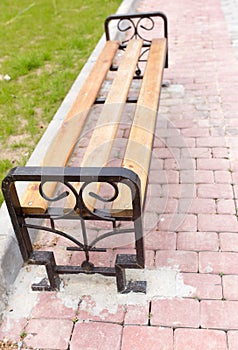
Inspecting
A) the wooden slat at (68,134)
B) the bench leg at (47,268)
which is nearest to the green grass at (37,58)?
the wooden slat at (68,134)

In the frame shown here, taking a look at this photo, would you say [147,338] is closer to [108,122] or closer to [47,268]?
[47,268]

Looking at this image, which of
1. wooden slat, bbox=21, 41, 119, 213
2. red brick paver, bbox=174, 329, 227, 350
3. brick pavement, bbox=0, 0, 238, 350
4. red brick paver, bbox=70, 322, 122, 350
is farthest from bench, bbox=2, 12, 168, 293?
red brick paver, bbox=174, 329, 227, 350

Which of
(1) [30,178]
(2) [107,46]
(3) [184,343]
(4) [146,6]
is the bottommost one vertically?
(4) [146,6]

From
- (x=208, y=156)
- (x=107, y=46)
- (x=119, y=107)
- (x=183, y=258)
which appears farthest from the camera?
(x=107, y=46)

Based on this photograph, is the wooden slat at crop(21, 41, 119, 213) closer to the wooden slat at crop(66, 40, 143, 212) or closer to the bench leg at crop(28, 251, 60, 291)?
the wooden slat at crop(66, 40, 143, 212)

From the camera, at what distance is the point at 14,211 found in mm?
2160

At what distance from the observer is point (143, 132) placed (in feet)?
8.89

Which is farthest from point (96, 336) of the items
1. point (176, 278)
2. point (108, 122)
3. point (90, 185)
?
point (108, 122)

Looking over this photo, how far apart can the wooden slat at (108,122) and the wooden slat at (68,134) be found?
0.10m

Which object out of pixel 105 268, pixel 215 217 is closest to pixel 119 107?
pixel 215 217

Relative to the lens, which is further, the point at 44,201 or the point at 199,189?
the point at 199,189

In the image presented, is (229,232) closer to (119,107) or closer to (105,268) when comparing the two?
(105,268)

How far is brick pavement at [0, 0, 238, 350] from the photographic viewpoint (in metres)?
2.17

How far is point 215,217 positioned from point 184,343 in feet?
3.08
